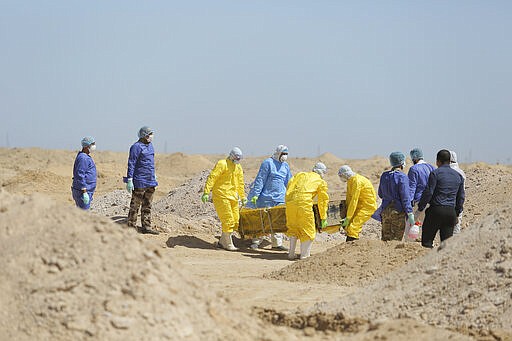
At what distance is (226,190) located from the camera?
13.3 meters

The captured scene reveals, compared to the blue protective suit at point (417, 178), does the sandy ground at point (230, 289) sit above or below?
below

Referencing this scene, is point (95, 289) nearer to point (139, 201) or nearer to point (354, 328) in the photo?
point (354, 328)

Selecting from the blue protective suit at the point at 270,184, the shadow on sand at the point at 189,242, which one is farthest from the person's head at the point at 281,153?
the shadow on sand at the point at 189,242

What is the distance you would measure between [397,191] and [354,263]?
1710mm

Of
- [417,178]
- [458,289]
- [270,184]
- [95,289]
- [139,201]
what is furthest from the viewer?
[139,201]

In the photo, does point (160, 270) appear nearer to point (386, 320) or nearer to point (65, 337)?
point (65, 337)

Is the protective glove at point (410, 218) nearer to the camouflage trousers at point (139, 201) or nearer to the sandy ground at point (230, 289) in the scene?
the sandy ground at point (230, 289)

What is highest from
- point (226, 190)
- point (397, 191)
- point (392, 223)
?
point (397, 191)

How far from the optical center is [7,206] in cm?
706

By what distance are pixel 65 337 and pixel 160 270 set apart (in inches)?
36.0

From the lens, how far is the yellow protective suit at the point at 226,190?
13266 millimetres

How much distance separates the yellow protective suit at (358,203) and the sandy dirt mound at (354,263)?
Answer: 3.55 ft

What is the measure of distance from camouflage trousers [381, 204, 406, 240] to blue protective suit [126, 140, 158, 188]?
402cm

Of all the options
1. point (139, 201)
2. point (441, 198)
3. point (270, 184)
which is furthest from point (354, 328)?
point (139, 201)
